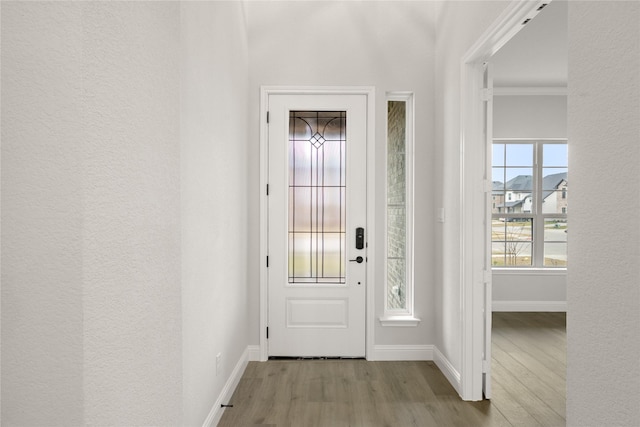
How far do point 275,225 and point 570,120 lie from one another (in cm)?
241

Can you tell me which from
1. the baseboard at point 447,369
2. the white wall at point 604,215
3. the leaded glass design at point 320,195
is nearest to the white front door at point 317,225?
the leaded glass design at point 320,195

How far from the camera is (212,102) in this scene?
7.57ft

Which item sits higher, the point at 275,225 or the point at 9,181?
the point at 9,181

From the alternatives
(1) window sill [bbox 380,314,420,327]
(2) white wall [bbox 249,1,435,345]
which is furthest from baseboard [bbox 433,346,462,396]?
(1) window sill [bbox 380,314,420,327]

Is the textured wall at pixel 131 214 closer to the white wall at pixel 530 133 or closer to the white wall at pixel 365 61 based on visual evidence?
the white wall at pixel 365 61

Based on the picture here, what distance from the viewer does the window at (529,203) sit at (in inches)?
212

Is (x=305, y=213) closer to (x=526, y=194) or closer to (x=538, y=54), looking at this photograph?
(x=538, y=54)

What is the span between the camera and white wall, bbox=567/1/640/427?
1197mm

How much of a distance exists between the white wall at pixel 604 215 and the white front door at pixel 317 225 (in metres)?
2.05

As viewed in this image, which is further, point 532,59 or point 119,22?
point 532,59

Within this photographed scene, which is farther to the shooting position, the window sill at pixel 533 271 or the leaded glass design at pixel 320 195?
the window sill at pixel 533 271

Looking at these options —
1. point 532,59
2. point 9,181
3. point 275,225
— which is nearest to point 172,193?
point 9,181

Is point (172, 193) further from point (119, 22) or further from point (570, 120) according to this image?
point (570, 120)

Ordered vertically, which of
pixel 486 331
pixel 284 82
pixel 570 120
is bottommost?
pixel 486 331
